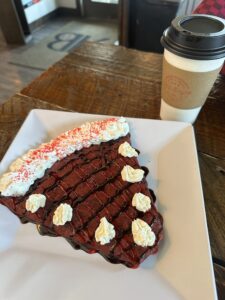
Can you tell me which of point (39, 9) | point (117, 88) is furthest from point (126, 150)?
point (39, 9)

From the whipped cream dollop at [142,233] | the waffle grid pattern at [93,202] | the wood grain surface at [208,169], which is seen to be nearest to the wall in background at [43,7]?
the wood grain surface at [208,169]

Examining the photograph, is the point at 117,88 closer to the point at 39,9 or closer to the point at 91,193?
the point at 91,193

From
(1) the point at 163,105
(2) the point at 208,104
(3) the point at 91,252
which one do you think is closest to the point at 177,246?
(3) the point at 91,252

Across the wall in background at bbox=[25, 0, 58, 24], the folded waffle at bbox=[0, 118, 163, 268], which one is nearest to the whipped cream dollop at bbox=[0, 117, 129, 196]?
the folded waffle at bbox=[0, 118, 163, 268]

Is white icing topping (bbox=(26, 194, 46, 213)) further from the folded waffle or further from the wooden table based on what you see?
the wooden table

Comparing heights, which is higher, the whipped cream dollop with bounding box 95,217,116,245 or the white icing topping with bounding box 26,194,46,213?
the white icing topping with bounding box 26,194,46,213

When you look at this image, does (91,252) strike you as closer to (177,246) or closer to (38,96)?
(177,246)
